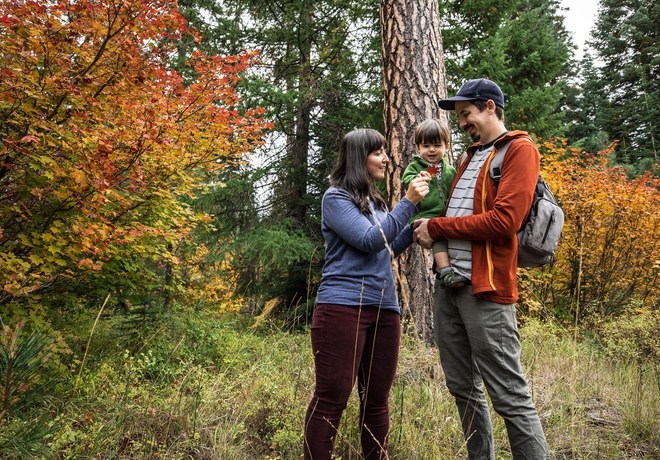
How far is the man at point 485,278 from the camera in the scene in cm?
169

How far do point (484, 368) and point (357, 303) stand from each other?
0.60 meters

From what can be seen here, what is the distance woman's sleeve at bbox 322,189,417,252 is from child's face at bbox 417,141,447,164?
1.24 ft

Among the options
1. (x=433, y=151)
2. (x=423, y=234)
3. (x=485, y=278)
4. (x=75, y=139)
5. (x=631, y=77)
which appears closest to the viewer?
(x=485, y=278)

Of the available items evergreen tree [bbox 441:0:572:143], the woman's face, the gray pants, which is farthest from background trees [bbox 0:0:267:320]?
evergreen tree [bbox 441:0:572:143]

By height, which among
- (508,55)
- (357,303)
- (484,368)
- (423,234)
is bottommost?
(484,368)

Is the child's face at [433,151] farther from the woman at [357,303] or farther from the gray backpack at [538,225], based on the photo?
the gray backpack at [538,225]

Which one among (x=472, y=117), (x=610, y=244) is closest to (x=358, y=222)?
(x=472, y=117)

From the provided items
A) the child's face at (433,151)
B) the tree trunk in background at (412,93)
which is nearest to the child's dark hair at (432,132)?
the child's face at (433,151)

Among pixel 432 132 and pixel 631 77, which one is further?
pixel 631 77

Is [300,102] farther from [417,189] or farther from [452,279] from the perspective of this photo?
[452,279]

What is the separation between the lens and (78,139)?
2865 millimetres

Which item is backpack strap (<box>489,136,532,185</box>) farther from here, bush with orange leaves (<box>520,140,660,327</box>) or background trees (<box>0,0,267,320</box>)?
bush with orange leaves (<box>520,140,660,327</box>)

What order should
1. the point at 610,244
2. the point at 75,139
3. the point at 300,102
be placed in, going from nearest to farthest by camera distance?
the point at 75,139
the point at 610,244
the point at 300,102

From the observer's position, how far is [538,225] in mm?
1764
